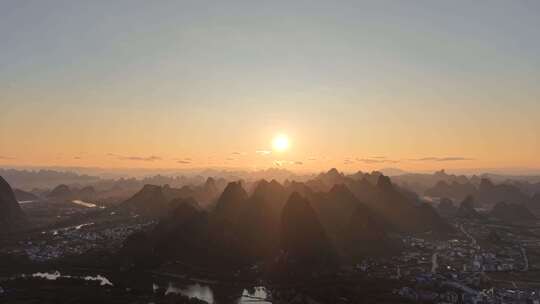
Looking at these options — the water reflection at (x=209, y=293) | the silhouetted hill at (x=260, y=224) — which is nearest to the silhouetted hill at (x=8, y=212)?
the silhouetted hill at (x=260, y=224)

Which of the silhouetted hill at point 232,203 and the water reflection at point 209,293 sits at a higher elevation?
the silhouetted hill at point 232,203

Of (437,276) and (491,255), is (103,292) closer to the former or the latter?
(437,276)

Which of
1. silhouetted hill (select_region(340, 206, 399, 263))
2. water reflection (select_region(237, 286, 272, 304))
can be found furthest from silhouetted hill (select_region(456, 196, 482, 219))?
water reflection (select_region(237, 286, 272, 304))

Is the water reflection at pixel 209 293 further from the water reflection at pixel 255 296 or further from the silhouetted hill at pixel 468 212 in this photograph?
the silhouetted hill at pixel 468 212

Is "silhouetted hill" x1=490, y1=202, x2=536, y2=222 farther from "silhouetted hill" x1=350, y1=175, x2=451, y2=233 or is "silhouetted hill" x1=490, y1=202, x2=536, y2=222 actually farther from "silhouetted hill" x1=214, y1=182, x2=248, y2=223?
"silhouetted hill" x1=214, y1=182, x2=248, y2=223

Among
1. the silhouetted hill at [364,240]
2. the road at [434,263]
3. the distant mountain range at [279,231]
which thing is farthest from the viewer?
the silhouetted hill at [364,240]

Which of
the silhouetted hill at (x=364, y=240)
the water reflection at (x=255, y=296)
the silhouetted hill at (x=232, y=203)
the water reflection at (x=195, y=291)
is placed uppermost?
the silhouetted hill at (x=232, y=203)
